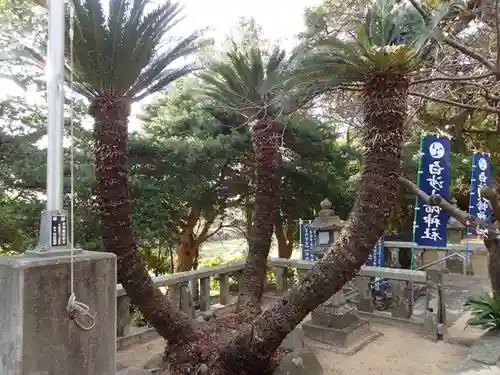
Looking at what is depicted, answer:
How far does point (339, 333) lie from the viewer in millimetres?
6582

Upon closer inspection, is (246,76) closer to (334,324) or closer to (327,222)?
(327,222)

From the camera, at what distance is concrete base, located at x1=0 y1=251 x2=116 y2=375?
226cm

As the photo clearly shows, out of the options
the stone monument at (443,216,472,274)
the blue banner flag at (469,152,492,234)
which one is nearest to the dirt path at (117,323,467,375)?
the blue banner flag at (469,152,492,234)

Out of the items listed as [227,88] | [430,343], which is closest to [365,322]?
[430,343]

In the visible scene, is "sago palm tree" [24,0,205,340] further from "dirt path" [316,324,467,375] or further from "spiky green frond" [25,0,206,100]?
"dirt path" [316,324,467,375]

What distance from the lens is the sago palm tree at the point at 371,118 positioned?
421 cm

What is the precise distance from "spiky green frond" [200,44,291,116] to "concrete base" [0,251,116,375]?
4.44 metres

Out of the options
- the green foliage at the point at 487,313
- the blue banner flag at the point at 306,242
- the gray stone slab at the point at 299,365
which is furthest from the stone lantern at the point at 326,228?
the green foliage at the point at 487,313

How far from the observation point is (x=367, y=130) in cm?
445

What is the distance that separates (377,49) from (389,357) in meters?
4.42

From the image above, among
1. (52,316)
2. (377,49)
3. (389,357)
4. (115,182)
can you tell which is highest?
(377,49)

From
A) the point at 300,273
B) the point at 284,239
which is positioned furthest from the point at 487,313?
the point at 284,239

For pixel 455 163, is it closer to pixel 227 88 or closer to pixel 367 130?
pixel 227 88

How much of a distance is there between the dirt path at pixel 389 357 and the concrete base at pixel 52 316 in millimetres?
3450
